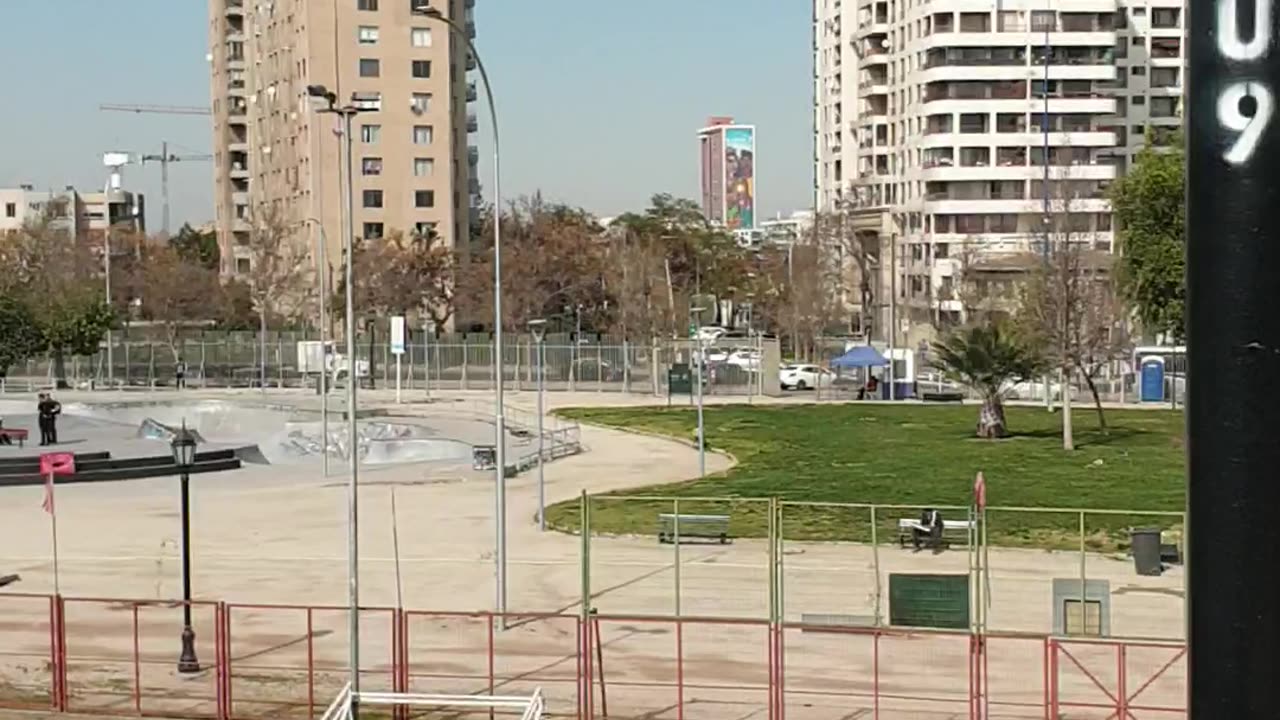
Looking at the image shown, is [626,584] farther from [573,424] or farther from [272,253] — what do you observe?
[272,253]

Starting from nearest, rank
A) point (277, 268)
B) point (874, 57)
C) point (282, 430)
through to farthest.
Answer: point (282, 430) < point (277, 268) < point (874, 57)

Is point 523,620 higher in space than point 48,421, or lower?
lower

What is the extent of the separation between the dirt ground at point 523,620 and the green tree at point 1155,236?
22686mm

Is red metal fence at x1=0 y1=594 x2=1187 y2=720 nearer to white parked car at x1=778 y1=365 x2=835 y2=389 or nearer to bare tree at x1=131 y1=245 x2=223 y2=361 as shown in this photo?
white parked car at x1=778 y1=365 x2=835 y2=389

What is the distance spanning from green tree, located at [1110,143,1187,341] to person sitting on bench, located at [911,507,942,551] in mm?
21932

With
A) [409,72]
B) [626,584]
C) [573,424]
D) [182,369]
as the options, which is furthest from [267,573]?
[409,72]

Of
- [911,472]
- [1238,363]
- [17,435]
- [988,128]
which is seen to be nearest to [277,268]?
[988,128]

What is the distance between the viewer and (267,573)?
30672 millimetres

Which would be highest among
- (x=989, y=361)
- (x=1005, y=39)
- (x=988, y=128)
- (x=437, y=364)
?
(x=1005, y=39)

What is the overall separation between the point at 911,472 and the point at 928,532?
12944 millimetres

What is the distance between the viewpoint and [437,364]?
85.6 meters

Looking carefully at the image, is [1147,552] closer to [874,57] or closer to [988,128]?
[988,128]

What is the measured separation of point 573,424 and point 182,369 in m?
31.2

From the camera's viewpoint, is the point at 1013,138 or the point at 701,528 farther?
the point at 1013,138
